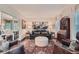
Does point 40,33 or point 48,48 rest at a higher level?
point 40,33

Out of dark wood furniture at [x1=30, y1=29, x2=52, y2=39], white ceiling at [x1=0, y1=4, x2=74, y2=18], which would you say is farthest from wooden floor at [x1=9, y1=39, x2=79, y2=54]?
white ceiling at [x1=0, y1=4, x2=74, y2=18]

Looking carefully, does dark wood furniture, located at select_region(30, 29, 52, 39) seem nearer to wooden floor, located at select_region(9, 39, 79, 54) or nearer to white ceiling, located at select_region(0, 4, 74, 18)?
wooden floor, located at select_region(9, 39, 79, 54)

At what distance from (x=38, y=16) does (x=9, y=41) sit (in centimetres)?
60

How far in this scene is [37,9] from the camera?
6.93 feet

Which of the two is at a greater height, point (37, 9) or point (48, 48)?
point (37, 9)

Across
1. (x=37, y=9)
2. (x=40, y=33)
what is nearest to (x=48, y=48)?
(x=40, y=33)

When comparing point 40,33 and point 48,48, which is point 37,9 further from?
point 48,48

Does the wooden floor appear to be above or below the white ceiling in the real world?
below

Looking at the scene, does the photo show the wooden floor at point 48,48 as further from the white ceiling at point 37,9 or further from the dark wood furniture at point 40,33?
the white ceiling at point 37,9

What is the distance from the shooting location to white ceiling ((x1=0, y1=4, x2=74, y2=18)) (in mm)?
2104

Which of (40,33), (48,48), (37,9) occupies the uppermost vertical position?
(37,9)

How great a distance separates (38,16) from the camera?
212 centimetres
